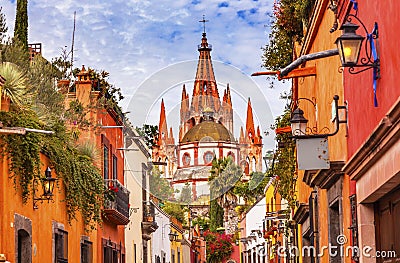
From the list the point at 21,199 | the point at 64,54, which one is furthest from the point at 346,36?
the point at 64,54

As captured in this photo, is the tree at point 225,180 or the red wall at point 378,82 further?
the tree at point 225,180

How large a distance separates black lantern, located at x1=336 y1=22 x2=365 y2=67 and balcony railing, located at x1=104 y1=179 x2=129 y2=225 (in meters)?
15.0

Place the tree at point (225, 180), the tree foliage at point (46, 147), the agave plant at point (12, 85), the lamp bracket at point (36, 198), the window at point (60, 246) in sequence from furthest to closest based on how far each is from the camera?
1. the tree at point (225, 180)
2. the window at point (60, 246)
3. the lamp bracket at point (36, 198)
4. the tree foliage at point (46, 147)
5. the agave plant at point (12, 85)

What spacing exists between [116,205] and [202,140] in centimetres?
9292

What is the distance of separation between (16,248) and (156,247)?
81.7 ft

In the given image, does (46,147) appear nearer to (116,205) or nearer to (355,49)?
(116,205)

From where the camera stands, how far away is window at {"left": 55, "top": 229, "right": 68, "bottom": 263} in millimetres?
17844

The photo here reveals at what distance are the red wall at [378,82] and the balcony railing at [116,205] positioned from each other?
42.8 feet

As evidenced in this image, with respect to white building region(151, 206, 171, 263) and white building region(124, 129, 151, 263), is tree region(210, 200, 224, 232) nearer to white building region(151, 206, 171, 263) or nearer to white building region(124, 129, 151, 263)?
white building region(151, 206, 171, 263)

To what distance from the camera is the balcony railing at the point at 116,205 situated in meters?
22.7

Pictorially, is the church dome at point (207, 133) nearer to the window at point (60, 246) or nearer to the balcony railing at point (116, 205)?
the balcony railing at point (116, 205)

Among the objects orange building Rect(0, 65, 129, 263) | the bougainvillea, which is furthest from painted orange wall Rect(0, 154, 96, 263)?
the bougainvillea

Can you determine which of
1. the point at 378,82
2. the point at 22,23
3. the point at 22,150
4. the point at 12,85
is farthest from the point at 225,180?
the point at 378,82

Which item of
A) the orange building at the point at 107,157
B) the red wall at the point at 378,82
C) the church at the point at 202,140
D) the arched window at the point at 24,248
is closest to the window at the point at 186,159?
the church at the point at 202,140
